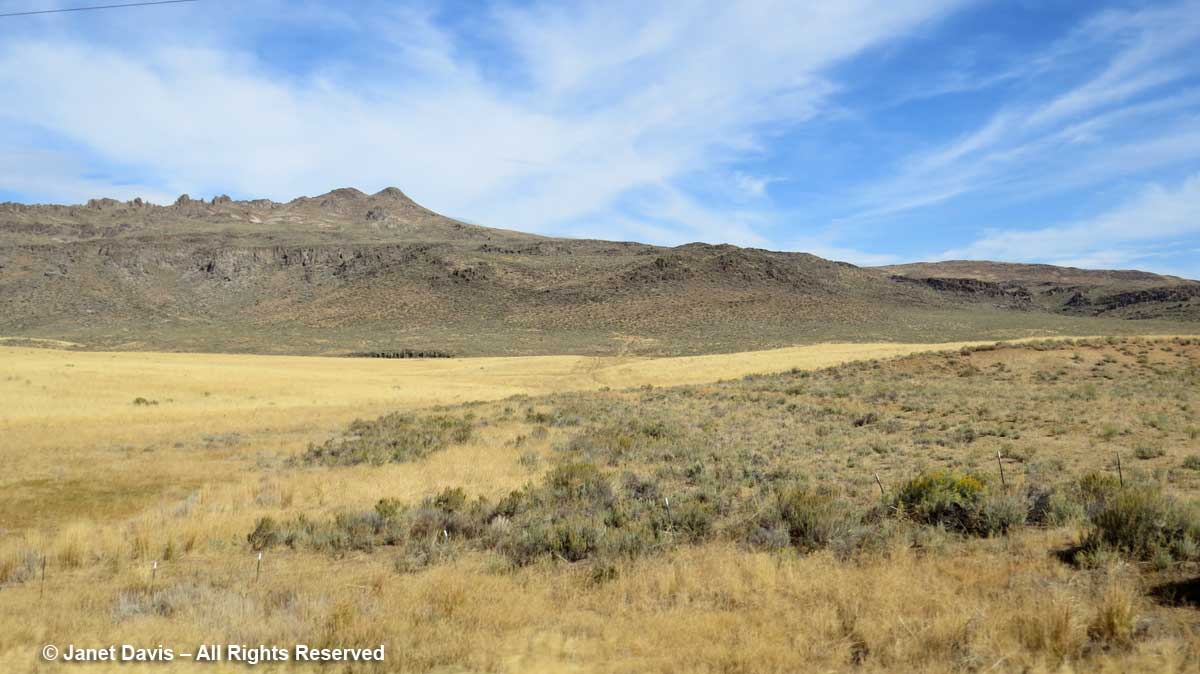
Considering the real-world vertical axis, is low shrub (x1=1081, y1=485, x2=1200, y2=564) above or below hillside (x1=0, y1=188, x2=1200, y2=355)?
below

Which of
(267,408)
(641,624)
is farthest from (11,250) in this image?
(641,624)

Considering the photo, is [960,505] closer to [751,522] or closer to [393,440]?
[751,522]

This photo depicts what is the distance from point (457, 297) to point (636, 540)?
98928 mm

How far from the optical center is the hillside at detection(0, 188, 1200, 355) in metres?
76.5

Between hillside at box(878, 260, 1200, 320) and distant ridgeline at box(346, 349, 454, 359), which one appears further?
hillside at box(878, 260, 1200, 320)

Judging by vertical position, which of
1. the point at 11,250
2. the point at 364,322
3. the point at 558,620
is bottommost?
the point at 558,620

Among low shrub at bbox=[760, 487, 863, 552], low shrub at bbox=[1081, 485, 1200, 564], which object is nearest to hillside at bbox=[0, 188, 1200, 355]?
low shrub at bbox=[760, 487, 863, 552]

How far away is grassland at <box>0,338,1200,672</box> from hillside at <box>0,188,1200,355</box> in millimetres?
49244

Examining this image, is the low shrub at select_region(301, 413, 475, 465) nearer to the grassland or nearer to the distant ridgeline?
the grassland

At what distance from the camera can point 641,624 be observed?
217 inches

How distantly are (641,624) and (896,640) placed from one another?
1985 millimetres

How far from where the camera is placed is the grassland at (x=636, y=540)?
5062 millimetres

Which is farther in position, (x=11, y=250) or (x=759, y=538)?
(x=11, y=250)

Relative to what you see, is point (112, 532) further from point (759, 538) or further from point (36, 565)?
point (759, 538)
